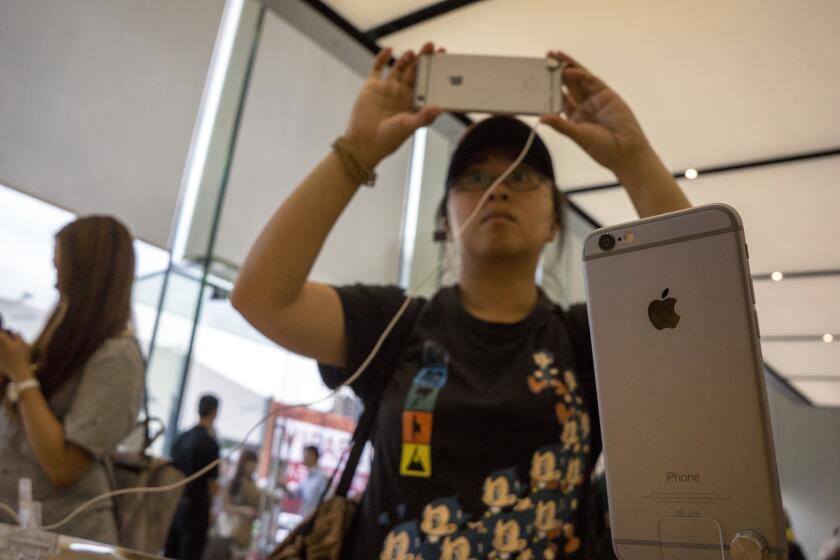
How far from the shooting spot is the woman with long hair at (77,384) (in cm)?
88

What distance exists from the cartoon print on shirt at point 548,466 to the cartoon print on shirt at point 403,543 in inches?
4.6

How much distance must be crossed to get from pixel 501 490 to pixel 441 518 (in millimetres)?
61

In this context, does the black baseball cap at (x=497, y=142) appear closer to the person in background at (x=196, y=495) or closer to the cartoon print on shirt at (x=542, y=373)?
the cartoon print on shirt at (x=542, y=373)

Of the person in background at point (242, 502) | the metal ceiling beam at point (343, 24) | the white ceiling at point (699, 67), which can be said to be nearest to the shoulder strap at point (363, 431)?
the white ceiling at point (699, 67)

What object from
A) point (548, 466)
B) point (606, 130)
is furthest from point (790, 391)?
point (606, 130)

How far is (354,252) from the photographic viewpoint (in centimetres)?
214

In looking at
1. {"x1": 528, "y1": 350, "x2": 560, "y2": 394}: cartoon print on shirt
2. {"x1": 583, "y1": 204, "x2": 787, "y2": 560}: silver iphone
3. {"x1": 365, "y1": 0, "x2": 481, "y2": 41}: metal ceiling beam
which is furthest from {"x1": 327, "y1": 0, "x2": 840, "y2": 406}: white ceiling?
{"x1": 583, "y1": 204, "x2": 787, "y2": 560}: silver iphone

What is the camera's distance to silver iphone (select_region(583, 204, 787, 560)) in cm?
28

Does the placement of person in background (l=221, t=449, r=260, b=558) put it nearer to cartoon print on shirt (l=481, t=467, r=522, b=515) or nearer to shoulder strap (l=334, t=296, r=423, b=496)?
shoulder strap (l=334, t=296, r=423, b=496)

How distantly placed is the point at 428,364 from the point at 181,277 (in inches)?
45.3

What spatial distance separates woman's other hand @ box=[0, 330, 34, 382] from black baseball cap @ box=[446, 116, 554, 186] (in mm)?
673

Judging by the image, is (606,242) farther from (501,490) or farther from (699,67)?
(699,67)

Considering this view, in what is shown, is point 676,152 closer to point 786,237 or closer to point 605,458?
point 786,237

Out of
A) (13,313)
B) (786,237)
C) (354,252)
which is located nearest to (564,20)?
(354,252)
